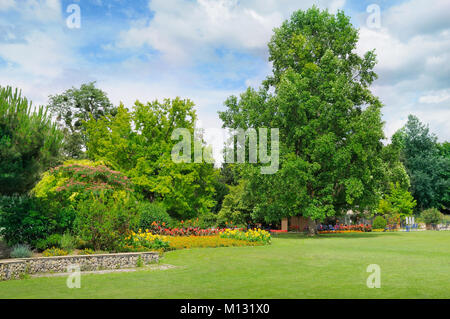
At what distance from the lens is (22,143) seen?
12.5 m

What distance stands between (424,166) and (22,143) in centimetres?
6865

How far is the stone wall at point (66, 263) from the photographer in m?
10.6

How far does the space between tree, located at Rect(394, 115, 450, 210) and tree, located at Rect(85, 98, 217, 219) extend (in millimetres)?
44671

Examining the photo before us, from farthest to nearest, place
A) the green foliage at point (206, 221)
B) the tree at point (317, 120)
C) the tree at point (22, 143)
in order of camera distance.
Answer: the tree at point (317, 120) < the green foliage at point (206, 221) < the tree at point (22, 143)

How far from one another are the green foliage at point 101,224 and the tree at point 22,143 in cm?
204

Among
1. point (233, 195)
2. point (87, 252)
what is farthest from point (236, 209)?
point (87, 252)

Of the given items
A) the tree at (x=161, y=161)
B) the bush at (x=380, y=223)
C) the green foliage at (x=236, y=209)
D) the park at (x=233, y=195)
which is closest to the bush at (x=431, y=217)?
the park at (x=233, y=195)

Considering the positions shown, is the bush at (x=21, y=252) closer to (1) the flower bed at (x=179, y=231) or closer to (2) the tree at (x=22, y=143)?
(2) the tree at (x=22, y=143)

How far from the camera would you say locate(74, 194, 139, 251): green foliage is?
544 inches

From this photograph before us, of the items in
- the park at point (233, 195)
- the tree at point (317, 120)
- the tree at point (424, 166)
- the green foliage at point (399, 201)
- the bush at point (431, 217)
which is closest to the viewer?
the park at point (233, 195)

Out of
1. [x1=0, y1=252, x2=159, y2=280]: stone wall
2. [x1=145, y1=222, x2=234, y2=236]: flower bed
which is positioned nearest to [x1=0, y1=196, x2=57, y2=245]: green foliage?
[x1=0, y1=252, x2=159, y2=280]: stone wall

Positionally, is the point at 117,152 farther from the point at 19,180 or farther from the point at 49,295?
the point at 49,295

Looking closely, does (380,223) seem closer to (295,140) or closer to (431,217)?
(431,217)
